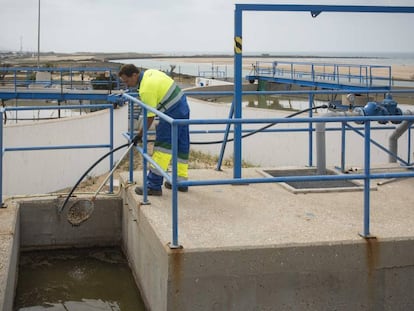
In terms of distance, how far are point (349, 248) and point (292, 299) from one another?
610mm

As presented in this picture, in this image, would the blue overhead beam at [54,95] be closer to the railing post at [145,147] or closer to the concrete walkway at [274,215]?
the concrete walkway at [274,215]

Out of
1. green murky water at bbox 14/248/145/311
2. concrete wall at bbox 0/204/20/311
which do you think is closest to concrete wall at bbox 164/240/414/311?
concrete wall at bbox 0/204/20/311

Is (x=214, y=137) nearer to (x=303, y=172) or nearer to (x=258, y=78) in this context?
(x=303, y=172)

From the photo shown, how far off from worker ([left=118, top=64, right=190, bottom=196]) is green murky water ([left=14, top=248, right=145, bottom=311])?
112 cm

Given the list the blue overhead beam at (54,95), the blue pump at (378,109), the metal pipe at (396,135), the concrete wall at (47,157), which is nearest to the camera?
the blue pump at (378,109)

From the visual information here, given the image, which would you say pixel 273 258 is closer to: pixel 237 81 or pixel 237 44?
pixel 237 81

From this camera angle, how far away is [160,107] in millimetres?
6469

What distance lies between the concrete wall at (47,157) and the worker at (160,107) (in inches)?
246

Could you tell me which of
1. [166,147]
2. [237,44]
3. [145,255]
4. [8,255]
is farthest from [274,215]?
[8,255]

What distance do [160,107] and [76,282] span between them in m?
2.20

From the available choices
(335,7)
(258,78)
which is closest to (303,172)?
(335,7)

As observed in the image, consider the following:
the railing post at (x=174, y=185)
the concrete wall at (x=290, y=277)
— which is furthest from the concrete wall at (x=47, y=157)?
the railing post at (x=174, y=185)

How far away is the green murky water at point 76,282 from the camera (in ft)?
20.6

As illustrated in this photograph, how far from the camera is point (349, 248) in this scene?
189 inches
